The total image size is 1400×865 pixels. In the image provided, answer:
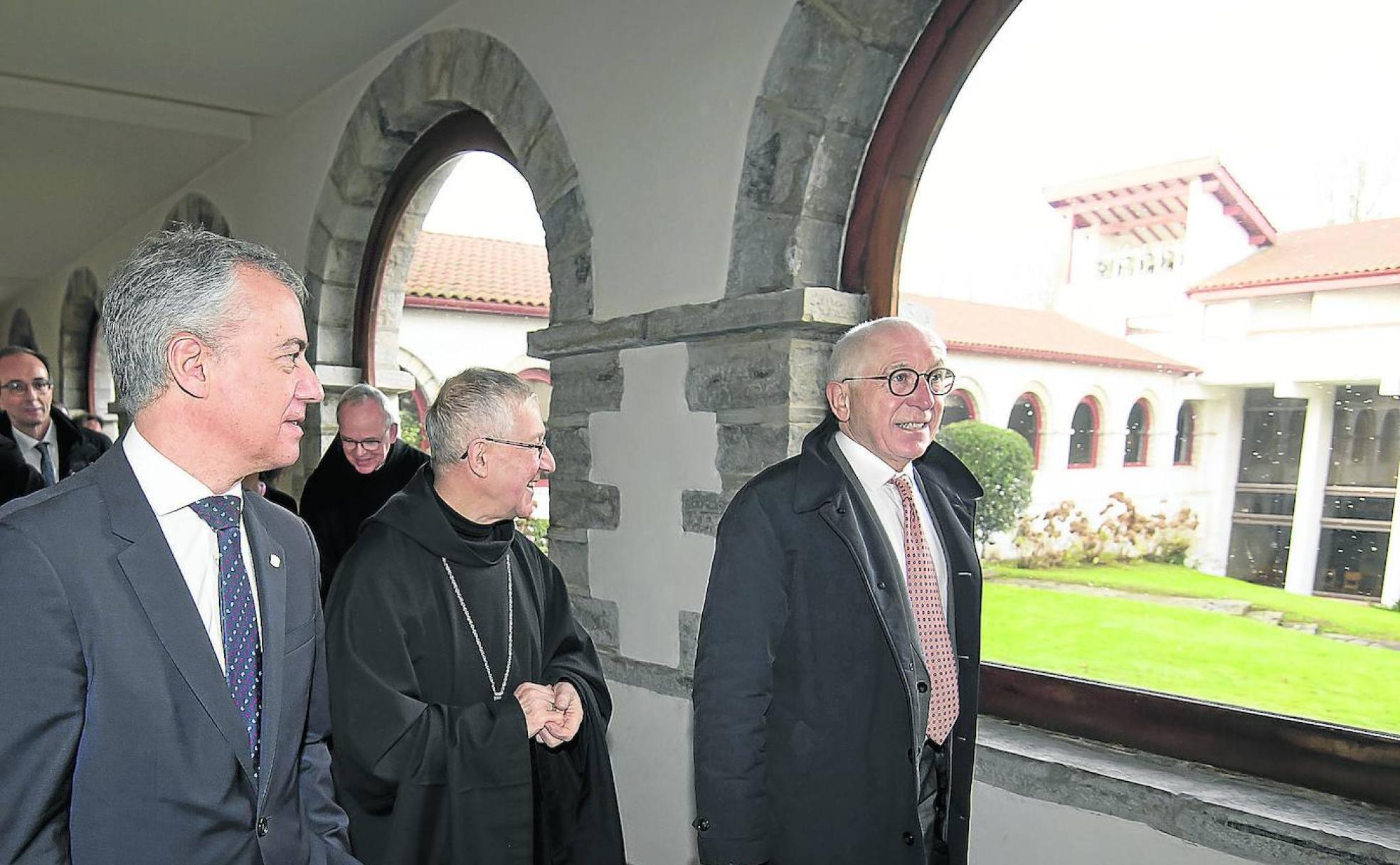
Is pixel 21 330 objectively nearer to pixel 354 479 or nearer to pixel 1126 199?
pixel 354 479

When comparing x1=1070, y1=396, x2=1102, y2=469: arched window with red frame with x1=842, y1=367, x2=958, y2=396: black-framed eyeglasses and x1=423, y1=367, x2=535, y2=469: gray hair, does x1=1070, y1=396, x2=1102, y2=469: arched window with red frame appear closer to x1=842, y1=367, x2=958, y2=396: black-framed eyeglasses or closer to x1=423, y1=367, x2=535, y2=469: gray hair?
x1=842, y1=367, x2=958, y2=396: black-framed eyeglasses

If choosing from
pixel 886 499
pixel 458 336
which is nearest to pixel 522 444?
pixel 886 499

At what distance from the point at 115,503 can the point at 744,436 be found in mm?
A: 1684

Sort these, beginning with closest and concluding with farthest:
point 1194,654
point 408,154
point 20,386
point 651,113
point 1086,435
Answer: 1. point 1194,654
2. point 1086,435
3. point 651,113
4. point 20,386
5. point 408,154

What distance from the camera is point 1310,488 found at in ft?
6.52

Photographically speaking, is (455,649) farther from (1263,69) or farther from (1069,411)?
(1263,69)

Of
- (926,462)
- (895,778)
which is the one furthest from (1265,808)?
(926,462)

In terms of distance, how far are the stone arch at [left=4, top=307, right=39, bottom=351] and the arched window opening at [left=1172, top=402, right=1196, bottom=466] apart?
1260 cm

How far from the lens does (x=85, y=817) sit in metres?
1.09

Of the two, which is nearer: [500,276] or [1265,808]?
[1265,808]

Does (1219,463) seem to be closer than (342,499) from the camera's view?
Yes

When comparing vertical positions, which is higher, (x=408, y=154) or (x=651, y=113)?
(x=408, y=154)

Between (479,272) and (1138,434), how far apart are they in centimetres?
511

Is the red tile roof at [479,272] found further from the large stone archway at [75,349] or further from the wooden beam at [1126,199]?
the large stone archway at [75,349]
